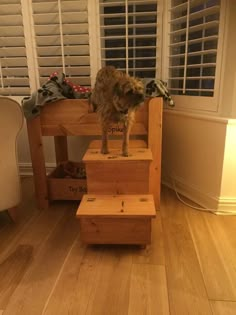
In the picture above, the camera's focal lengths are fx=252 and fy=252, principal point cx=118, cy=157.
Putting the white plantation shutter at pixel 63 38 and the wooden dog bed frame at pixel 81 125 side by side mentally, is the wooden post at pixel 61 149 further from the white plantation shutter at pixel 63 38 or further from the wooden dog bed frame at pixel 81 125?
the white plantation shutter at pixel 63 38

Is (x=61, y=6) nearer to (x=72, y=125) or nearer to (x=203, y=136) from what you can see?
(x=72, y=125)

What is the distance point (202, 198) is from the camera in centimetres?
194

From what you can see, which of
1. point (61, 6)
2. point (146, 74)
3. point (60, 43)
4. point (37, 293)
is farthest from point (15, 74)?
point (37, 293)

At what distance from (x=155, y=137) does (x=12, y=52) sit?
5.12 ft

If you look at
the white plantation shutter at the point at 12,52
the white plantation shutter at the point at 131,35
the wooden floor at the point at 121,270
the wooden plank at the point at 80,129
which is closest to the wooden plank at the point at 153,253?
the wooden floor at the point at 121,270

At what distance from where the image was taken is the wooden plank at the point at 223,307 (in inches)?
42.1

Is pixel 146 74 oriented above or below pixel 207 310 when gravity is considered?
above

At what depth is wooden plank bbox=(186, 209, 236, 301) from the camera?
1199mm

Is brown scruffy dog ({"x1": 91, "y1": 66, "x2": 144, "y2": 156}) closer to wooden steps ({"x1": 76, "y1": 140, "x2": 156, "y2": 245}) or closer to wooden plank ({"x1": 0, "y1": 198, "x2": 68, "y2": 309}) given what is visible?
wooden steps ({"x1": 76, "y1": 140, "x2": 156, "y2": 245})

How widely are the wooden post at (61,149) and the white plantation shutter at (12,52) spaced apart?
56cm

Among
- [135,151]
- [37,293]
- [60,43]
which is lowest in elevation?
[37,293]

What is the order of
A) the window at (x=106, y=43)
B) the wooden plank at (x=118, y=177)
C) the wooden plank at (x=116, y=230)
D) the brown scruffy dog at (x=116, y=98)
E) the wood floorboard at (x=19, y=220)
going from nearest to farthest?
the brown scruffy dog at (x=116, y=98) → the wooden plank at (x=116, y=230) → the wooden plank at (x=118, y=177) → the wood floorboard at (x=19, y=220) → the window at (x=106, y=43)

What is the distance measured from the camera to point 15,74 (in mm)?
2365

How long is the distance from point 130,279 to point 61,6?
2.14m
